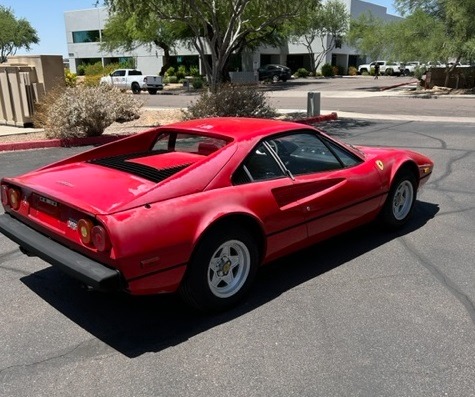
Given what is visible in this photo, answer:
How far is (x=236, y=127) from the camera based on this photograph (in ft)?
13.8

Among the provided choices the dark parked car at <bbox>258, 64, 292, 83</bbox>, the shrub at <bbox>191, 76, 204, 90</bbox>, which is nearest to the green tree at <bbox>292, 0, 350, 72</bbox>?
the dark parked car at <bbox>258, 64, 292, 83</bbox>

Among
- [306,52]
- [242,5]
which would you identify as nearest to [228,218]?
[242,5]

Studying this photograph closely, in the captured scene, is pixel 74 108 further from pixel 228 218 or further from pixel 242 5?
pixel 228 218

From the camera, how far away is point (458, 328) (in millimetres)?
3385

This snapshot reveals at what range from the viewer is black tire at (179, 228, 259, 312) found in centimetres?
334

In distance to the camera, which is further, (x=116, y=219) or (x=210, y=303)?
(x=210, y=303)

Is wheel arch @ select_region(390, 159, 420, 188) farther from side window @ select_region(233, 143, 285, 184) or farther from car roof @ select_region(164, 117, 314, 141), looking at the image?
side window @ select_region(233, 143, 285, 184)

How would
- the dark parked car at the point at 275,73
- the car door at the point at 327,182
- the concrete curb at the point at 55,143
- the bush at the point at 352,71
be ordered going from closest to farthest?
the car door at the point at 327,182
the concrete curb at the point at 55,143
the dark parked car at the point at 275,73
the bush at the point at 352,71

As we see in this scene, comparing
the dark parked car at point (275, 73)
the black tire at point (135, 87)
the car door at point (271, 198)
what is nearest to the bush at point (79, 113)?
the car door at point (271, 198)

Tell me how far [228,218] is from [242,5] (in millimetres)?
12731

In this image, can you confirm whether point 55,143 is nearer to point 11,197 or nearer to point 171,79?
point 11,197

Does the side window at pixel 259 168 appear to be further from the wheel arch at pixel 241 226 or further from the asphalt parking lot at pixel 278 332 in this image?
the asphalt parking lot at pixel 278 332

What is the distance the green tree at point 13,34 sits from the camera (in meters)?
64.0

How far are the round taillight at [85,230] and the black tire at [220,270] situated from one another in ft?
2.30
